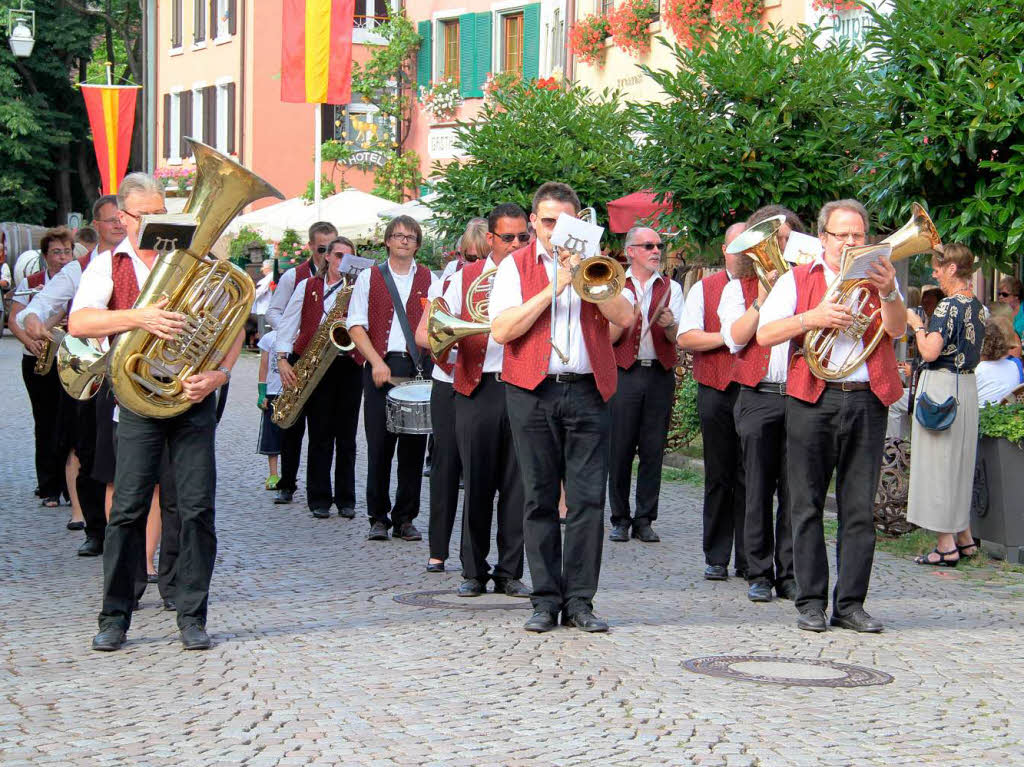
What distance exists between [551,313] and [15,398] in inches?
623

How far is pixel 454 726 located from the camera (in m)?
5.94

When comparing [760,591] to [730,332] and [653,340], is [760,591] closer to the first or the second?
[730,332]

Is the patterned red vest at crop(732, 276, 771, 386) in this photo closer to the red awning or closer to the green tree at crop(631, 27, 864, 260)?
the green tree at crop(631, 27, 864, 260)

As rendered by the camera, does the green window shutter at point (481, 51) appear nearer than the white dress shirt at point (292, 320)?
No

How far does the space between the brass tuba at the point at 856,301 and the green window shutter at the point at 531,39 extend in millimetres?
26319

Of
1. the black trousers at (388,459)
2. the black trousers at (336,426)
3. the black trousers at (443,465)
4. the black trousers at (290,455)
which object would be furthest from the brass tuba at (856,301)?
the black trousers at (290,455)

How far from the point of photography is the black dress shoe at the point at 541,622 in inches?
303

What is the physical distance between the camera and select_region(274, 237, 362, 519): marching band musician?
12016 millimetres

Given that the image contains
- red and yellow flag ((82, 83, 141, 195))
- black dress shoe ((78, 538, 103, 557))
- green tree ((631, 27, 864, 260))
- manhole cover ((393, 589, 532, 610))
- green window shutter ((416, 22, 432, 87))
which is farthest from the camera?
green window shutter ((416, 22, 432, 87))

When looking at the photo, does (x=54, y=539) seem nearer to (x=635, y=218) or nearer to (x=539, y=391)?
(x=539, y=391)

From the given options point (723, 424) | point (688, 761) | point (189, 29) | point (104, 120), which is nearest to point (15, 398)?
point (104, 120)

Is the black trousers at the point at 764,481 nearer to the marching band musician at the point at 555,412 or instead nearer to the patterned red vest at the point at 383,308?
the marching band musician at the point at 555,412

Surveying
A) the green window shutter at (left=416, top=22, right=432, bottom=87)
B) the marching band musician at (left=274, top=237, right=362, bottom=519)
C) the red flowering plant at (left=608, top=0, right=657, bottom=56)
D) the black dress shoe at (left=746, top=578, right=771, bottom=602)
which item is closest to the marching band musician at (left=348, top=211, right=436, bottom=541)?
the marching band musician at (left=274, top=237, right=362, bottom=519)

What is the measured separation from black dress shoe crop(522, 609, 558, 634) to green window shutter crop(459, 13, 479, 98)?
29941 mm
